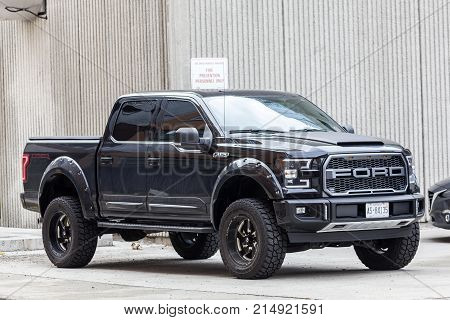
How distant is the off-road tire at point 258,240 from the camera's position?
12031mm

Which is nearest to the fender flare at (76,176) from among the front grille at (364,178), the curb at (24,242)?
the curb at (24,242)

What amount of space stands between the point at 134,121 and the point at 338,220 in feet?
10.8

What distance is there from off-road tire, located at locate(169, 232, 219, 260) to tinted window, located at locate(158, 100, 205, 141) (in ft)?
7.56

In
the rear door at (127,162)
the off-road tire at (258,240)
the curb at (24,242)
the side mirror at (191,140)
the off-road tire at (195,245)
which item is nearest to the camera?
the off-road tire at (258,240)

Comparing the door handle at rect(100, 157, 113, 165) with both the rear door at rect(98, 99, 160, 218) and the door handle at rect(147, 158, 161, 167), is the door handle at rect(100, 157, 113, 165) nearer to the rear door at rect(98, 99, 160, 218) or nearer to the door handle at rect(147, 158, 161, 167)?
the rear door at rect(98, 99, 160, 218)

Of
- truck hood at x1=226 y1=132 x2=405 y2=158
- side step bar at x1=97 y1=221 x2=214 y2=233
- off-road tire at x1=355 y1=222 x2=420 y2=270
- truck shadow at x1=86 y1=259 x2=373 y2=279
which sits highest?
truck hood at x1=226 y1=132 x2=405 y2=158

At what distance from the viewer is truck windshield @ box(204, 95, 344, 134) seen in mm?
13141

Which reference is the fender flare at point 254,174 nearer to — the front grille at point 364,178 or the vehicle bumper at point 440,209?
the front grille at point 364,178

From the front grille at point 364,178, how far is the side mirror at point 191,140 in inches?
59.9

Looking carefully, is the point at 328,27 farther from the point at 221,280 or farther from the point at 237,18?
the point at 221,280

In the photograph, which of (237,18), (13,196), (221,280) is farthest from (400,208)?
(13,196)

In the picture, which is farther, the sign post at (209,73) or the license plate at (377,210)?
the sign post at (209,73)

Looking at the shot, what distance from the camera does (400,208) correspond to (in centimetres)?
1252

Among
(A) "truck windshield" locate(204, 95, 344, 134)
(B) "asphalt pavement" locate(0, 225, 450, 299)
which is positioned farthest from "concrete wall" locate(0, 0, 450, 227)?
(A) "truck windshield" locate(204, 95, 344, 134)
